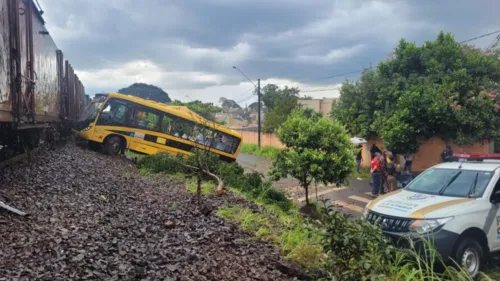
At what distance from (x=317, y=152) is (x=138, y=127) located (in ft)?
29.5

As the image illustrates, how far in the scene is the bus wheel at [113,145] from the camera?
15.5 meters

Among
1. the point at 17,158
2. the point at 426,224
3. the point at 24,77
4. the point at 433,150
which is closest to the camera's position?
the point at 426,224

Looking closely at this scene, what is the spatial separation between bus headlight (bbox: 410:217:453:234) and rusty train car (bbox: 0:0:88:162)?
251 inches

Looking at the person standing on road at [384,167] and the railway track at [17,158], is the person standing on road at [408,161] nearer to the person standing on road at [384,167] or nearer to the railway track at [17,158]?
the person standing on road at [384,167]

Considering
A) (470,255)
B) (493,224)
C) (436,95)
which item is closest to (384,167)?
(493,224)

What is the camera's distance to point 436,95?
17.4 m

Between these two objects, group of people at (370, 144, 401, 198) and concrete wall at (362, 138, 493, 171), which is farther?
concrete wall at (362, 138, 493, 171)

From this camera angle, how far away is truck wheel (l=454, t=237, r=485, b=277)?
5.49m

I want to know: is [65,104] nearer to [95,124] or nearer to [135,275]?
[95,124]

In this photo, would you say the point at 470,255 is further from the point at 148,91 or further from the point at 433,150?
the point at 148,91

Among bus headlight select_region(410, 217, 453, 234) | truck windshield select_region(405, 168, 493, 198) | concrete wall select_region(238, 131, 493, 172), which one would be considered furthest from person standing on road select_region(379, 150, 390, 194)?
bus headlight select_region(410, 217, 453, 234)

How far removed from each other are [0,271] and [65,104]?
506 inches

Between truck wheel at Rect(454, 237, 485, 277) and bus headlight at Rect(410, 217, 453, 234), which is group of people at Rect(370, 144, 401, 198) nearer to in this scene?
truck wheel at Rect(454, 237, 485, 277)

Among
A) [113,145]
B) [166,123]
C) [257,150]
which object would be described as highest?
[166,123]
